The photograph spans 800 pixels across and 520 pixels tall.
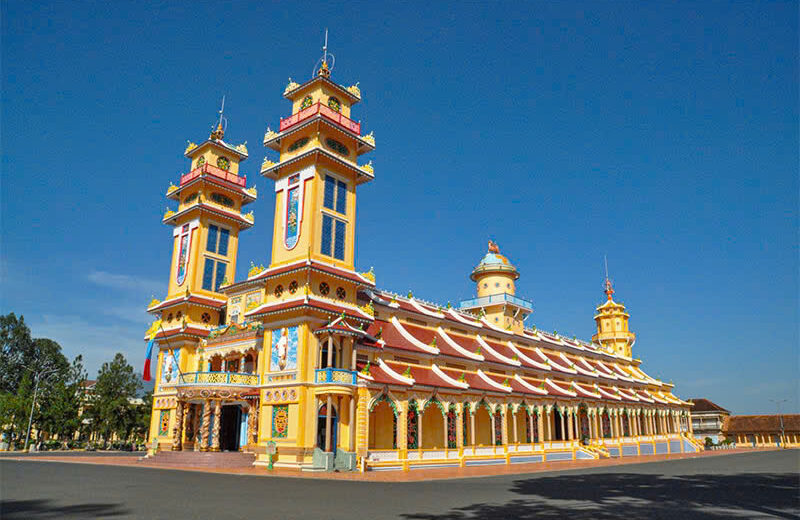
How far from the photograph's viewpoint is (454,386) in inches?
1412

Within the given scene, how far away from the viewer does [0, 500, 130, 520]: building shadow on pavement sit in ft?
38.3

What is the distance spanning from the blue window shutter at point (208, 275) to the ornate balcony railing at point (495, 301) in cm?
2613

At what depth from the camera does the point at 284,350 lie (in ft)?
107

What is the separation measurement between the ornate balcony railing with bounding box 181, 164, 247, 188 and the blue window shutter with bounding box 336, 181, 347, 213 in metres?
14.4

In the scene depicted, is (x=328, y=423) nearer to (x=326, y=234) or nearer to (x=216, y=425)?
(x=216, y=425)

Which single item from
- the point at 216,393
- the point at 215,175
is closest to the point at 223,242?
the point at 215,175

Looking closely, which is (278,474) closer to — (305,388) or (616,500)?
(305,388)

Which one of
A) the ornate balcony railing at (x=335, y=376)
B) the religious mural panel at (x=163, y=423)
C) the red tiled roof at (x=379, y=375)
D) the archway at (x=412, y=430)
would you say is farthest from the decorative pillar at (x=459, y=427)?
the religious mural panel at (x=163, y=423)

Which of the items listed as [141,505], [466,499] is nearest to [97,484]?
[141,505]

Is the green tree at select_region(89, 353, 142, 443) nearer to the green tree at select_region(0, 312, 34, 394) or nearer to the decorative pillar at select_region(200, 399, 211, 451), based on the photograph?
the green tree at select_region(0, 312, 34, 394)

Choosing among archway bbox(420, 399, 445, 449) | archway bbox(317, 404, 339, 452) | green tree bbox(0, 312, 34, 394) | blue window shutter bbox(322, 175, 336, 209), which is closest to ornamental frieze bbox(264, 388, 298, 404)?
archway bbox(317, 404, 339, 452)

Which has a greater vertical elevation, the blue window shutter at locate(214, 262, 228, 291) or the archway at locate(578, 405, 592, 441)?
the blue window shutter at locate(214, 262, 228, 291)

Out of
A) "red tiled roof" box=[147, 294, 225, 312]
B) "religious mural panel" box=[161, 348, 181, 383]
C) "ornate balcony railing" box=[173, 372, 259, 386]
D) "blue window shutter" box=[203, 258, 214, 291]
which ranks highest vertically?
"blue window shutter" box=[203, 258, 214, 291]

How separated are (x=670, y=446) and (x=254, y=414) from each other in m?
52.3
